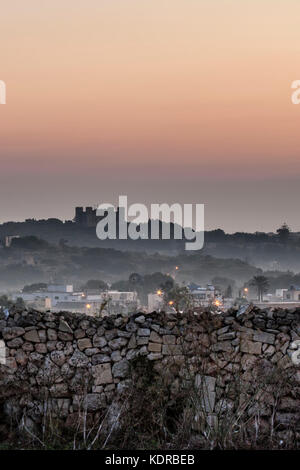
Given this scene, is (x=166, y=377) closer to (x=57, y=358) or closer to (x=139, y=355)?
(x=139, y=355)

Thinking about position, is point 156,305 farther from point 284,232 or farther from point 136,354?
point 284,232

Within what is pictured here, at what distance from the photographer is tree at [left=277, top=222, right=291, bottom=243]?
62.5 m

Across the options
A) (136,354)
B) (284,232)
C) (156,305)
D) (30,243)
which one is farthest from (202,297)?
(30,243)

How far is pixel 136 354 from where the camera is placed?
9.27 meters

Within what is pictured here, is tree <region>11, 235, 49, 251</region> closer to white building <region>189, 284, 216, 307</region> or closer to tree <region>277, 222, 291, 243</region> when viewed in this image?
tree <region>277, 222, 291, 243</region>

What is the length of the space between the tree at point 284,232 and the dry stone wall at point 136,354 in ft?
175

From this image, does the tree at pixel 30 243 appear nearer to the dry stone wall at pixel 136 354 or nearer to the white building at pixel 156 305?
the white building at pixel 156 305

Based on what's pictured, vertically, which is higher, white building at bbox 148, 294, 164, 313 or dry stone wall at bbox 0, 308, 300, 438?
white building at bbox 148, 294, 164, 313

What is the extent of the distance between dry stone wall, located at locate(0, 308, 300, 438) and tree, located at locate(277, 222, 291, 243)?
5339cm

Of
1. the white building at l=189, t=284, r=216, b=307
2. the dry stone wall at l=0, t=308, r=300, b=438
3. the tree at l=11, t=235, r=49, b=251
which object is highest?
the tree at l=11, t=235, r=49, b=251

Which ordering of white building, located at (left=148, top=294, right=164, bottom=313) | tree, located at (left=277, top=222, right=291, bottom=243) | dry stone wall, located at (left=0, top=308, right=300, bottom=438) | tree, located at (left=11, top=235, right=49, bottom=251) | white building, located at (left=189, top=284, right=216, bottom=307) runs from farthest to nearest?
1. tree, located at (left=11, top=235, right=49, bottom=251)
2. tree, located at (left=277, top=222, right=291, bottom=243)
3. white building, located at (left=148, top=294, right=164, bottom=313)
4. white building, located at (left=189, top=284, right=216, bottom=307)
5. dry stone wall, located at (left=0, top=308, right=300, bottom=438)

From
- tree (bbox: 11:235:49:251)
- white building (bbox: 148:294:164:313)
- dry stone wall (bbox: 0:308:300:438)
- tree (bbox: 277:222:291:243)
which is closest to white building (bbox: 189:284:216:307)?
white building (bbox: 148:294:164:313)

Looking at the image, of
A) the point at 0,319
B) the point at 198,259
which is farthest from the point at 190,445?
the point at 198,259

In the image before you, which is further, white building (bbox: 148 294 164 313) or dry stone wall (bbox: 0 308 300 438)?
white building (bbox: 148 294 164 313)
